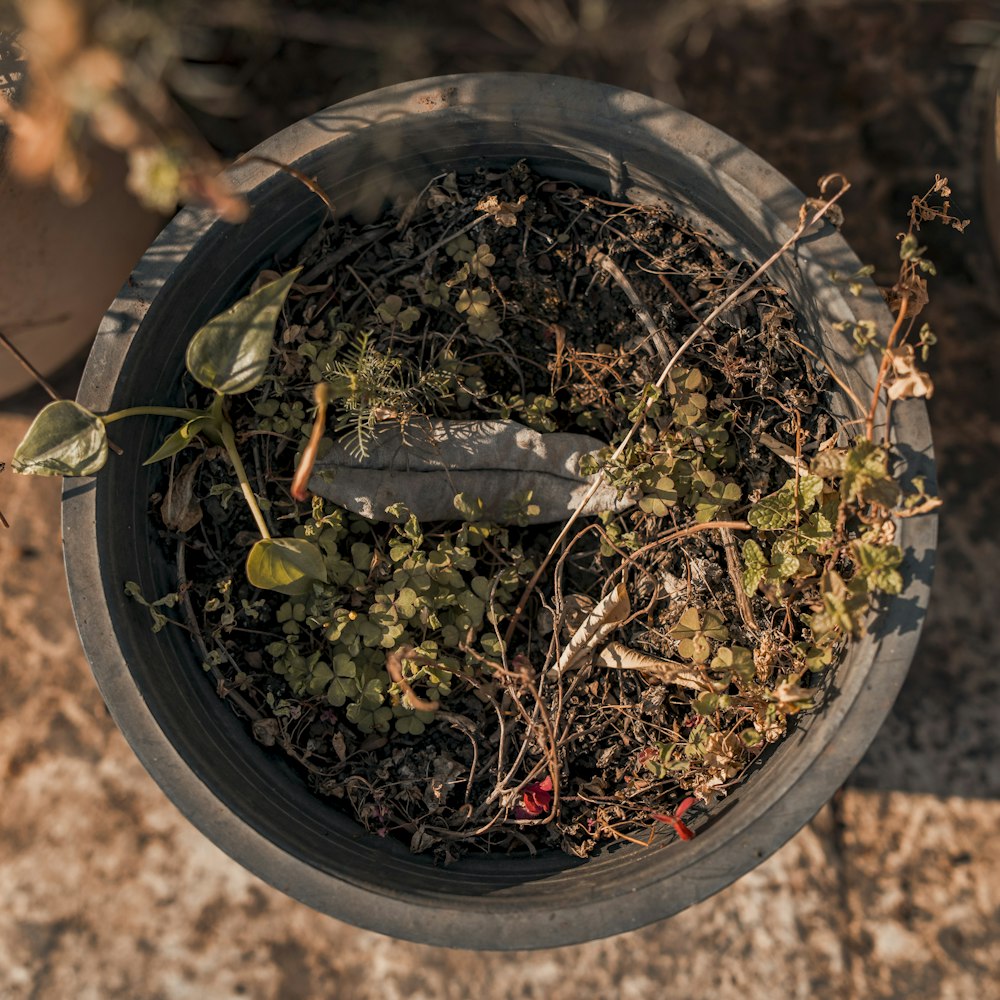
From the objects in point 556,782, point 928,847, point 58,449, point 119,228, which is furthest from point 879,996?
point 119,228

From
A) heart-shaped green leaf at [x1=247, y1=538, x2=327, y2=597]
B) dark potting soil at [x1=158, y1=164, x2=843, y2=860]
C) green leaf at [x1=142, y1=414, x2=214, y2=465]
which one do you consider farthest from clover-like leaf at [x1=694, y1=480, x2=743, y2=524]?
green leaf at [x1=142, y1=414, x2=214, y2=465]

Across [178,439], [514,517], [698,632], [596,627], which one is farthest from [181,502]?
[698,632]

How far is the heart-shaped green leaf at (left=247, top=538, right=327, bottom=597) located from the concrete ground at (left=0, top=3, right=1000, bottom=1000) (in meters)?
0.68

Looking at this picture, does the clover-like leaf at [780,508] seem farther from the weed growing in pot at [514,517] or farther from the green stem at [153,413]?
the green stem at [153,413]

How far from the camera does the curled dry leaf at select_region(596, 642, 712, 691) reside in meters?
1.02

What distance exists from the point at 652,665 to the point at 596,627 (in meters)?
0.08

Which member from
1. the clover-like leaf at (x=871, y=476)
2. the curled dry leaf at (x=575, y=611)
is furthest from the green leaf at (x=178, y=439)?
the clover-like leaf at (x=871, y=476)

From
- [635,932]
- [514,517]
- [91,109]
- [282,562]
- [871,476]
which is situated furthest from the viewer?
[635,932]

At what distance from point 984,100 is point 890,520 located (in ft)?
3.10

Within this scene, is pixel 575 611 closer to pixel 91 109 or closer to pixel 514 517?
pixel 514 517

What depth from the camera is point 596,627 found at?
1.08 metres

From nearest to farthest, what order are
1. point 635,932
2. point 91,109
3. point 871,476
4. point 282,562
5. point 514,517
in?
point 91,109 < point 871,476 < point 282,562 < point 514,517 < point 635,932

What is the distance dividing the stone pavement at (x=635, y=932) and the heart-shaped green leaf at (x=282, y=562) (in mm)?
678

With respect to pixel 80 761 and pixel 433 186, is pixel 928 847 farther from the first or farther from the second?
pixel 80 761
